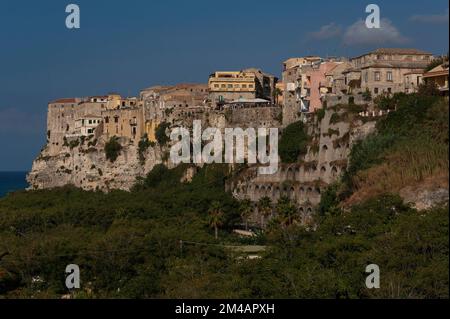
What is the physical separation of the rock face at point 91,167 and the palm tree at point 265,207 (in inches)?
940

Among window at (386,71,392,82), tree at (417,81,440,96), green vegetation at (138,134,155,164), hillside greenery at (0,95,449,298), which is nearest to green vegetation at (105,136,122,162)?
green vegetation at (138,134,155,164)

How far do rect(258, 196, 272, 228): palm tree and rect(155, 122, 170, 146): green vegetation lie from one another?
79.0 ft

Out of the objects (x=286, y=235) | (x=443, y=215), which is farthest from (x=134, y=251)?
(x=443, y=215)

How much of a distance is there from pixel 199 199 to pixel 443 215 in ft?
129

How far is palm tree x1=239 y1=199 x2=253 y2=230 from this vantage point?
87188mm

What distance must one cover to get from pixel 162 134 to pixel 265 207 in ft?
85.0

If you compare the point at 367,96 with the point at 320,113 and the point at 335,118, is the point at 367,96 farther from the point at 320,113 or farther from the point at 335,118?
the point at 320,113

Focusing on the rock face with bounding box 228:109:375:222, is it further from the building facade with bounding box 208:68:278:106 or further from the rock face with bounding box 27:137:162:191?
the building facade with bounding box 208:68:278:106

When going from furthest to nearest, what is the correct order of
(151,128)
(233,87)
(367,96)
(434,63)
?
1. (233,87)
2. (151,128)
3. (434,63)
4. (367,96)

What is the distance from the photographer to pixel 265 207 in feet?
280

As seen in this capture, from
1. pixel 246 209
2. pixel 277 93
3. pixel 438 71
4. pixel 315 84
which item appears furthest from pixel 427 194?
pixel 277 93

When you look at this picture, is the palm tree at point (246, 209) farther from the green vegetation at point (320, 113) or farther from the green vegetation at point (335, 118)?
the green vegetation at point (335, 118)
